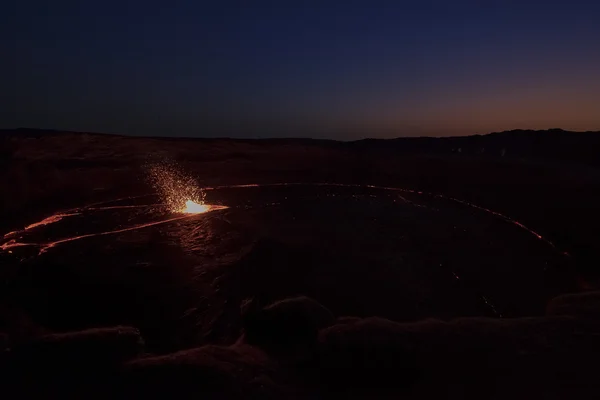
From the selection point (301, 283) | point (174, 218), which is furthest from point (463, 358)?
point (174, 218)

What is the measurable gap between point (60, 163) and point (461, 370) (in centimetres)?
1061

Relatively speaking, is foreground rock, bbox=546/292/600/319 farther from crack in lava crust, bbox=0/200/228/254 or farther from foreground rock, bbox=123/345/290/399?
crack in lava crust, bbox=0/200/228/254

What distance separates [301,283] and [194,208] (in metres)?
3.58

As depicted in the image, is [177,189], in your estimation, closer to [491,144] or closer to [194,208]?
[194,208]

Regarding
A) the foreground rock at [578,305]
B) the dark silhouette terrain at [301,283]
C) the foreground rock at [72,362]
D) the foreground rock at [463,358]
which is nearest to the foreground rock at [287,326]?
the dark silhouette terrain at [301,283]

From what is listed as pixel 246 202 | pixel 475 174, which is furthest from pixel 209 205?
pixel 475 174

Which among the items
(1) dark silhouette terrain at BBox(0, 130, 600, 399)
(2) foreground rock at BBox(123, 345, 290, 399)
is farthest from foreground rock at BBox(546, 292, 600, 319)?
(2) foreground rock at BBox(123, 345, 290, 399)

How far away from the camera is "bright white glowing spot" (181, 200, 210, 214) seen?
7820 mm

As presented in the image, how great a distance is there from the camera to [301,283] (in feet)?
16.5

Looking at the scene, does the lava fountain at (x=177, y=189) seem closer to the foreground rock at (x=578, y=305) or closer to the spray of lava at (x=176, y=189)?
the spray of lava at (x=176, y=189)

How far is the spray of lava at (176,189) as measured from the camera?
807 centimetres

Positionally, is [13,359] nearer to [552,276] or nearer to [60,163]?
[552,276]

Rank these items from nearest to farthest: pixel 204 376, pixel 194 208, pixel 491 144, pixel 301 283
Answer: pixel 204 376
pixel 301 283
pixel 194 208
pixel 491 144

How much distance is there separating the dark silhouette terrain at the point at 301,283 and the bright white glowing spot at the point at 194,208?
1.07 feet
